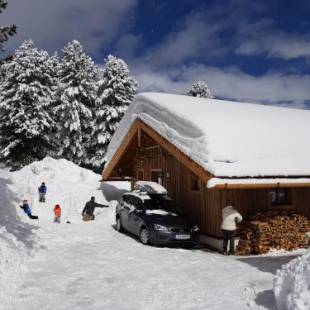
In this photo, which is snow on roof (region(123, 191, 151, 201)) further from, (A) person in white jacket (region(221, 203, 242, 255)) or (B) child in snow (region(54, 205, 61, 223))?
(B) child in snow (region(54, 205, 61, 223))

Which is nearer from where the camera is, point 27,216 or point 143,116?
point 143,116

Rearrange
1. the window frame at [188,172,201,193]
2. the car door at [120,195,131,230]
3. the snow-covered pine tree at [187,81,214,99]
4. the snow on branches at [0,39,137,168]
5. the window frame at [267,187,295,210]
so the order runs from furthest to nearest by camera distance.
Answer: the snow-covered pine tree at [187,81,214,99]
the snow on branches at [0,39,137,168]
the car door at [120,195,131,230]
the window frame at [188,172,201,193]
the window frame at [267,187,295,210]

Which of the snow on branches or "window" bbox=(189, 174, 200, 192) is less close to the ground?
the snow on branches

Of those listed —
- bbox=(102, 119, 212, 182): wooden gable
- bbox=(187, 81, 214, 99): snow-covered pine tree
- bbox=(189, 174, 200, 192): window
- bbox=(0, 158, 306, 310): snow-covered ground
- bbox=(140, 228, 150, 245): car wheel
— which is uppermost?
bbox=(187, 81, 214, 99): snow-covered pine tree

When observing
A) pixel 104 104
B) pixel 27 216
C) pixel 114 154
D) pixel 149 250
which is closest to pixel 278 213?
pixel 149 250

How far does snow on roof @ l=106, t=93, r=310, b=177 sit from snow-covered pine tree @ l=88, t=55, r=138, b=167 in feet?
70.3

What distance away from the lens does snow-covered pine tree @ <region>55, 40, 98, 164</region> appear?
40.0 metres

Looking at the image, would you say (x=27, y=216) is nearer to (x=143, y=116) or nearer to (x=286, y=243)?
(x=143, y=116)

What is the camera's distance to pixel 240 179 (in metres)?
12.9

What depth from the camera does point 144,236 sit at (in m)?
14.8

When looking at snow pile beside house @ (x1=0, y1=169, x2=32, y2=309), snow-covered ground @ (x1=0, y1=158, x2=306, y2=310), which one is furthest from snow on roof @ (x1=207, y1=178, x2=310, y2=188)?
snow pile beside house @ (x1=0, y1=169, x2=32, y2=309)

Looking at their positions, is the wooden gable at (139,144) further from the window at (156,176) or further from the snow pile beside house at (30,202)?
the snow pile beside house at (30,202)

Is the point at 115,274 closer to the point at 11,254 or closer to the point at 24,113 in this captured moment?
the point at 11,254

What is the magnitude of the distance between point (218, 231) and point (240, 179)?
2507mm
